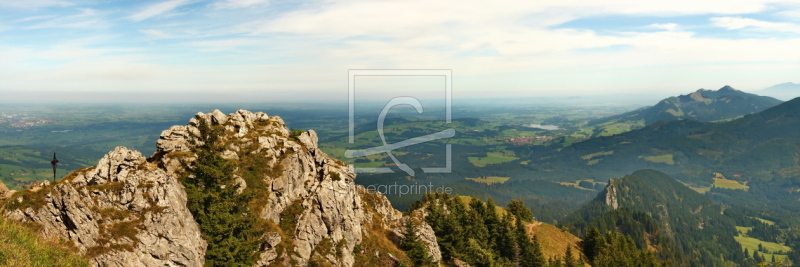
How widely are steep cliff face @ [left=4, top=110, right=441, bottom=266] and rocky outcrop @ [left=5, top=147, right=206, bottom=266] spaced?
0.09m

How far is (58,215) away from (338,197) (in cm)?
3118

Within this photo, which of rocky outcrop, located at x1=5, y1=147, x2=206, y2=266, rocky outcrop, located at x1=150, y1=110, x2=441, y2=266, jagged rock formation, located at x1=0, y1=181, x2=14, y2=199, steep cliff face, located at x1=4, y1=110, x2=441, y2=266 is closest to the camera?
rocky outcrop, located at x1=5, y1=147, x2=206, y2=266

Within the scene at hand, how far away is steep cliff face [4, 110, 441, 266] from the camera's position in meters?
33.8

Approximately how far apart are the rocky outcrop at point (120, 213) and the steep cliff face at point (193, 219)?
85 mm

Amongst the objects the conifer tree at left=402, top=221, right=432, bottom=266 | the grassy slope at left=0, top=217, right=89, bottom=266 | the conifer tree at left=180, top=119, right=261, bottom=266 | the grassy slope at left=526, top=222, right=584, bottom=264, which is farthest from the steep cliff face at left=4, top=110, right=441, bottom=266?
the grassy slope at left=526, top=222, right=584, bottom=264

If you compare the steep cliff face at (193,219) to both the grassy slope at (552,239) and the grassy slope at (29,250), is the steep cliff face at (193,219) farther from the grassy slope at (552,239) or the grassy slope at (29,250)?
the grassy slope at (552,239)

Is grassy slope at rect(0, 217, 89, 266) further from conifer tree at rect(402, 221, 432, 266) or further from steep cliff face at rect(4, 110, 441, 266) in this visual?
conifer tree at rect(402, 221, 432, 266)

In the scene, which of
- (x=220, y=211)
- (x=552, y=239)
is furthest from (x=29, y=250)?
(x=552, y=239)

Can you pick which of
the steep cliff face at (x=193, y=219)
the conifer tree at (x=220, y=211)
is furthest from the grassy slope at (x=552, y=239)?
the conifer tree at (x=220, y=211)

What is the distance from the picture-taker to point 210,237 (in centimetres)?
4191

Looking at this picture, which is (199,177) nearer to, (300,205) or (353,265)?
(300,205)

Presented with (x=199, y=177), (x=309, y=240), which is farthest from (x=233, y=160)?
(x=309, y=240)

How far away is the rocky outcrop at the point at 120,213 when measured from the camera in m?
32.7

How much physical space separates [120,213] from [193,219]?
693 cm
